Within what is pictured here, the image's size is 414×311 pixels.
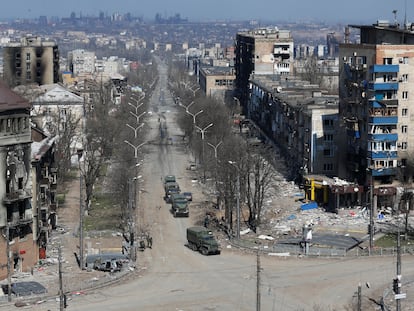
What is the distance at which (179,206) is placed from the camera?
46156mm

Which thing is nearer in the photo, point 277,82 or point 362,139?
point 362,139

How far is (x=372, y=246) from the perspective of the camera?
39.3 m

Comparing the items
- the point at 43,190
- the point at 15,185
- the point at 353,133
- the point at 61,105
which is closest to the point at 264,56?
the point at 61,105

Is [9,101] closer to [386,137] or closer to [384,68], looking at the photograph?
[384,68]

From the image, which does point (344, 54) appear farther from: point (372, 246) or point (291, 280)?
point (291, 280)

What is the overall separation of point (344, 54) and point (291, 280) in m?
20.6

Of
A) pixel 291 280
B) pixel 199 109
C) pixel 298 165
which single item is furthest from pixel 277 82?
pixel 291 280

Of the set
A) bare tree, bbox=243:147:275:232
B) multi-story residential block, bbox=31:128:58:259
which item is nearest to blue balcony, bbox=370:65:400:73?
bare tree, bbox=243:147:275:232

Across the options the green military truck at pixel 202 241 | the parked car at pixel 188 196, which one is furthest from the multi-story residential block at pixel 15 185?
the parked car at pixel 188 196

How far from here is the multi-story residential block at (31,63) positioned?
97812mm

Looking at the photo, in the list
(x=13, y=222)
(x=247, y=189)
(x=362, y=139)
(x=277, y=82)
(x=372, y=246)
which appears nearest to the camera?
(x=13, y=222)

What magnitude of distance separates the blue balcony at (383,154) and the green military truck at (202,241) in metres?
12.4

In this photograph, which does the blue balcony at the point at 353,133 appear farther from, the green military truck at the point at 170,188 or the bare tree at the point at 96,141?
the bare tree at the point at 96,141

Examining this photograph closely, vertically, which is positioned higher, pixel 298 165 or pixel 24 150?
pixel 24 150
